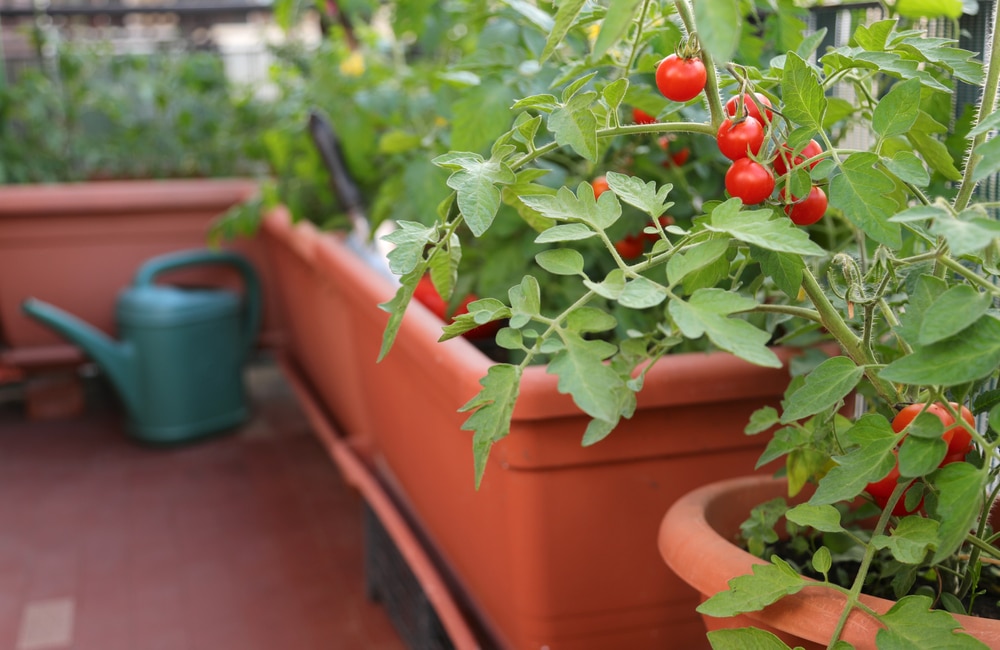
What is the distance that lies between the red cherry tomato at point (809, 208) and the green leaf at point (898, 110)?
0.06 metres

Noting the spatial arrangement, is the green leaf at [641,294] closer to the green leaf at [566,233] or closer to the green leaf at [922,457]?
the green leaf at [566,233]

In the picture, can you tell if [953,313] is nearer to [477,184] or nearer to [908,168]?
[908,168]

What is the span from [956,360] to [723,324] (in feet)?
0.43

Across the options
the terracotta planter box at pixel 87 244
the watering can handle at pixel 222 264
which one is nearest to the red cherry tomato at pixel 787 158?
the watering can handle at pixel 222 264

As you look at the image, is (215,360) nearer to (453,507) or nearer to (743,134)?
(453,507)

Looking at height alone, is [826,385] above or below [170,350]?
above

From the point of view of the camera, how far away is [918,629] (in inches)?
24.0

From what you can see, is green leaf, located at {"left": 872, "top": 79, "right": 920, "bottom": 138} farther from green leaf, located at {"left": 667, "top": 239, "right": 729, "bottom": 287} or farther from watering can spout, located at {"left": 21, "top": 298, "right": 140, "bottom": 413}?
watering can spout, located at {"left": 21, "top": 298, "right": 140, "bottom": 413}

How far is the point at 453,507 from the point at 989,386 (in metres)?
0.61

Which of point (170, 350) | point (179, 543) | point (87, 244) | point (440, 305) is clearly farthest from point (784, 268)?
point (87, 244)

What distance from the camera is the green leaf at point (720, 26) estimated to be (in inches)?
19.0

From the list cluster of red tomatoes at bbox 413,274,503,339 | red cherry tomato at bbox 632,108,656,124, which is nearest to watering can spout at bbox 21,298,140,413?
cluster of red tomatoes at bbox 413,274,503,339

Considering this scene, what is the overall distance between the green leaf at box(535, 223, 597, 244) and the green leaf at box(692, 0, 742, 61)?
173 mm

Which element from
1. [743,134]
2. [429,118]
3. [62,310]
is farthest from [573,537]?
[62,310]
